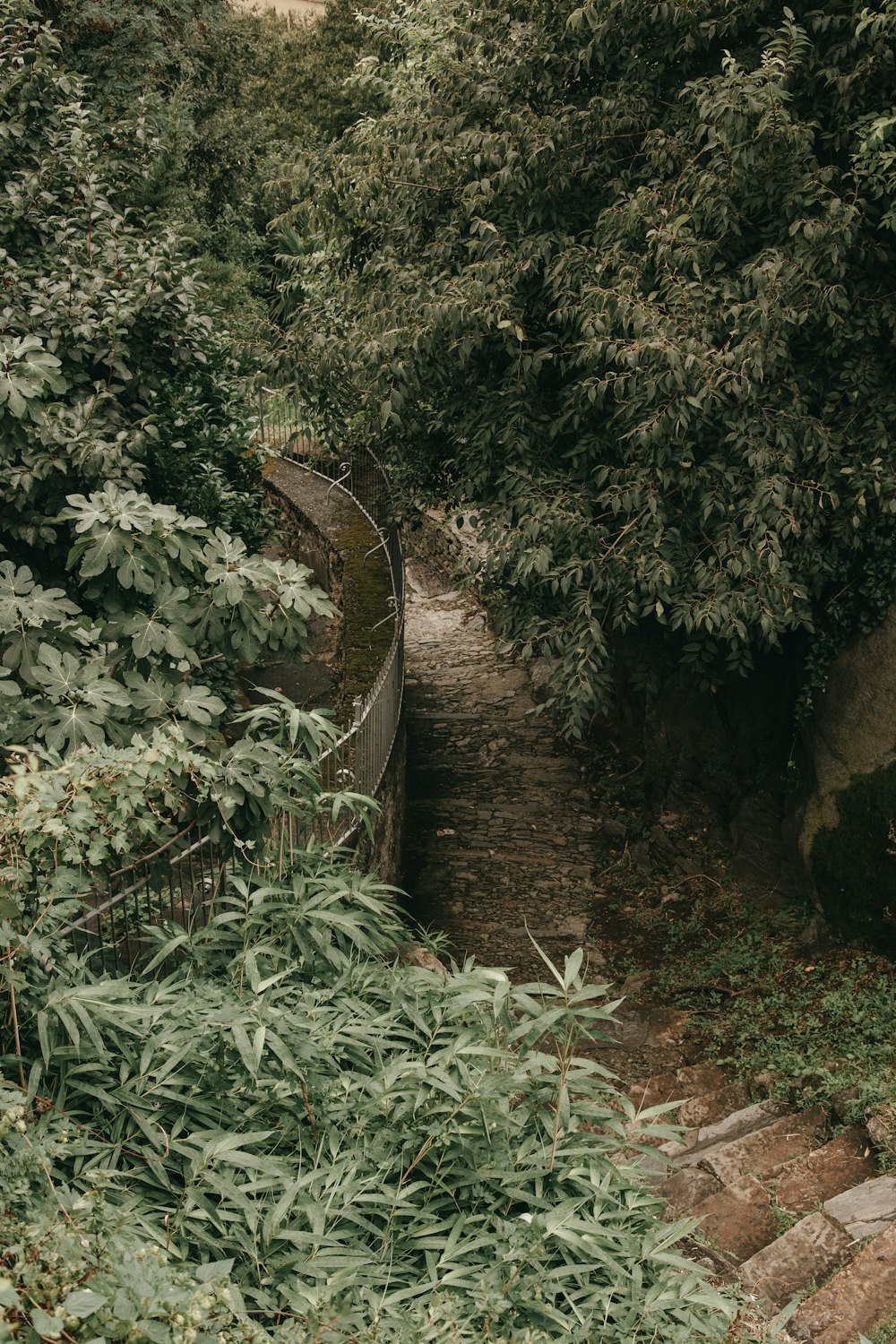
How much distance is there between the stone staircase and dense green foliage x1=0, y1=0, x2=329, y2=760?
2.54 meters

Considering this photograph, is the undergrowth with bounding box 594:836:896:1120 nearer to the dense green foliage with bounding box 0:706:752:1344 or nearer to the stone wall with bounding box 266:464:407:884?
the stone wall with bounding box 266:464:407:884

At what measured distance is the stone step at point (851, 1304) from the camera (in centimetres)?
411

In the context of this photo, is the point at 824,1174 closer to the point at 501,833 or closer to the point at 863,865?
the point at 863,865

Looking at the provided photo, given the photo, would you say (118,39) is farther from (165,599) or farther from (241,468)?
(165,599)

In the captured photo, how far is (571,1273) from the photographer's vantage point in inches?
126

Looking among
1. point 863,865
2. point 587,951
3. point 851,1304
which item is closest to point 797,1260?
point 851,1304

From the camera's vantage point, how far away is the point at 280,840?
4.74m

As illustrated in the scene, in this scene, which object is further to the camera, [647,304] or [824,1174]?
[647,304]

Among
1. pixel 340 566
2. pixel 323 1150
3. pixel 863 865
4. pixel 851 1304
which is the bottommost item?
pixel 851 1304

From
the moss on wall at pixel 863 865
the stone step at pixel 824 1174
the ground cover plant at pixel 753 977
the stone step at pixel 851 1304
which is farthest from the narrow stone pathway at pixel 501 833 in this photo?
the stone step at pixel 851 1304

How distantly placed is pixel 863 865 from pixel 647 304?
4297 millimetres

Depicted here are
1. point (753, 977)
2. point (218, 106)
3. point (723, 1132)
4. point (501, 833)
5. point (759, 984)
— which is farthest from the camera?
point (218, 106)

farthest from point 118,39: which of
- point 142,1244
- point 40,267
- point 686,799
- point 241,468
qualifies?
point 142,1244

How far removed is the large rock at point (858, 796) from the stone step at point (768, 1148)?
2.10 metres
